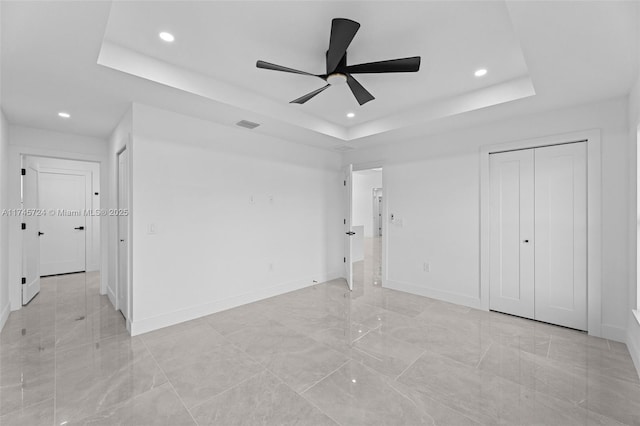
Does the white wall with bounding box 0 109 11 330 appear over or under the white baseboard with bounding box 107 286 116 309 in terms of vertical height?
over

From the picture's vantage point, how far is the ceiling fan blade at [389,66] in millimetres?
2102

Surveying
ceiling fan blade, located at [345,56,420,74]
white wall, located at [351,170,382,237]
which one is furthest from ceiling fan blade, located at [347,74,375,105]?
white wall, located at [351,170,382,237]

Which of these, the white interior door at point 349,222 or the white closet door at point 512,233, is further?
the white interior door at point 349,222

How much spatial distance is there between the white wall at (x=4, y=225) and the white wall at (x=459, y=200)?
483cm

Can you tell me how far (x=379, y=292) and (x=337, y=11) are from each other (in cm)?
384

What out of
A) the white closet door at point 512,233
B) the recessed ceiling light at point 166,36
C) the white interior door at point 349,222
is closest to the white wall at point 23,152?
the recessed ceiling light at point 166,36

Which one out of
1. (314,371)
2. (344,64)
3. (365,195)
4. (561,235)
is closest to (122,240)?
(314,371)

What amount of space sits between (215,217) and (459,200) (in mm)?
3404

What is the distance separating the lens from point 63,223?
5812 millimetres

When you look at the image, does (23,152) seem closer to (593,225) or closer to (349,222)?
(349,222)

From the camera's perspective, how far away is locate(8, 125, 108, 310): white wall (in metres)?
3.63

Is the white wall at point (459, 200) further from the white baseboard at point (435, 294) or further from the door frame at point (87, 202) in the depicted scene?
the door frame at point (87, 202)

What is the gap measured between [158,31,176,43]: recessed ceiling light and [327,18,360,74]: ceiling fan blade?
4.20 feet

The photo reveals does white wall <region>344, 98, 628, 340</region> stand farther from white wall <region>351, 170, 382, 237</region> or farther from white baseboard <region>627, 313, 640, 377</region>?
white wall <region>351, 170, 382, 237</region>
